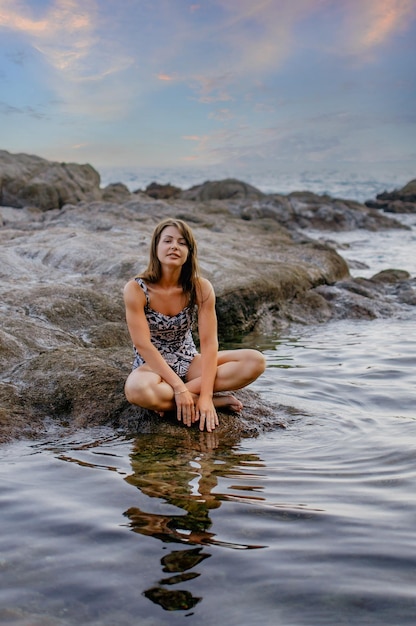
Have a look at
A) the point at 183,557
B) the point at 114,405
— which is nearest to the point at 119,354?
the point at 114,405

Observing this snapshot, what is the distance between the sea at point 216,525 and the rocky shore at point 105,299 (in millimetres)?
371

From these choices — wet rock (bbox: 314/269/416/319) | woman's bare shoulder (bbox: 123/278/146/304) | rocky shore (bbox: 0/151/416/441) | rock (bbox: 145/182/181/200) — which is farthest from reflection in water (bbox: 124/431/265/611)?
rock (bbox: 145/182/181/200)

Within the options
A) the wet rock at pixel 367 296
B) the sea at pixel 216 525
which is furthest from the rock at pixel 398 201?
the sea at pixel 216 525

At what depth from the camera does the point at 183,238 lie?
19.4 feet

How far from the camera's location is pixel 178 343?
20.5 ft

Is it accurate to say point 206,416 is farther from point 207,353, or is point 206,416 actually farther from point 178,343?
point 178,343

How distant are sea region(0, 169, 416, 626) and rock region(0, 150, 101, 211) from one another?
30.4m

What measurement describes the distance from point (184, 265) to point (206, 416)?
53.5 inches

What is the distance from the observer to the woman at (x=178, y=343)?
18.6 feet

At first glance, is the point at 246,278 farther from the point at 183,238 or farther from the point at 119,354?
the point at 183,238

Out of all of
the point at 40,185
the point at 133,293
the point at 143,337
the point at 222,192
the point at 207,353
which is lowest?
the point at 207,353

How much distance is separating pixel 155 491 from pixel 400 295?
11.2 metres

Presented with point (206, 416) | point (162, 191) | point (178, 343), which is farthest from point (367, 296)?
point (162, 191)

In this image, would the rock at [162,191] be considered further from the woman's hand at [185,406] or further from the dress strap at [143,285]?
the woman's hand at [185,406]
